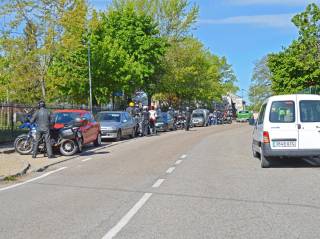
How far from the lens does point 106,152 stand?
68.0 feet

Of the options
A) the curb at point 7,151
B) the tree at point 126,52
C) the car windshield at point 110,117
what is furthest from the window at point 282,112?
the tree at point 126,52

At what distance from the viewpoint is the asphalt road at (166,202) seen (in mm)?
6965

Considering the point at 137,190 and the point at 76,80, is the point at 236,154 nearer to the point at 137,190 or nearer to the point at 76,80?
the point at 137,190

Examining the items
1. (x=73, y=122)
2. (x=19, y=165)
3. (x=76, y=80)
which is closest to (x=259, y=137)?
(x=19, y=165)

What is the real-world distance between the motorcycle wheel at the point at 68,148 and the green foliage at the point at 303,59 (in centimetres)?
2431

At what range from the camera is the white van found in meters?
13.4

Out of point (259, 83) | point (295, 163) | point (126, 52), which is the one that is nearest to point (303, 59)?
point (126, 52)

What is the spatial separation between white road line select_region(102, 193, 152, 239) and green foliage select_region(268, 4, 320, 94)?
3143cm

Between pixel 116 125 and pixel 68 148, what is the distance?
8737 millimetres

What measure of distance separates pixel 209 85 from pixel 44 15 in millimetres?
43610

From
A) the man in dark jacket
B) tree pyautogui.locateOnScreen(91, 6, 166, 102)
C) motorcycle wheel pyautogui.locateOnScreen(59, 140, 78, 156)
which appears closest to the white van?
the man in dark jacket

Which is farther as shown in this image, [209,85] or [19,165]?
[209,85]

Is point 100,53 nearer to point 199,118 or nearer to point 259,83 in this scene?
point 199,118

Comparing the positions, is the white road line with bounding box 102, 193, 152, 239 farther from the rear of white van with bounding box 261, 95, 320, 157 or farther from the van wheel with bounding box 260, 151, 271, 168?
the van wheel with bounding box 260, 151, 271, 168
